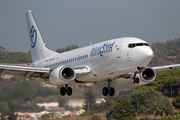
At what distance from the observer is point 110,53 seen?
2667 cm

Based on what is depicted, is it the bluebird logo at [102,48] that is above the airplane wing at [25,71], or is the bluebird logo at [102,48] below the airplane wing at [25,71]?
above

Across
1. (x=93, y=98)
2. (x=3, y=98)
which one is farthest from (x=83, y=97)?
(x=3, y=98)

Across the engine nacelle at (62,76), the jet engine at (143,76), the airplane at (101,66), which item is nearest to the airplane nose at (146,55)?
the airplane at (101,66)

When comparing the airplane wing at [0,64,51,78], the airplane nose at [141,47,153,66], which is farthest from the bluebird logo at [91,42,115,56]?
the airplane wing at [0,64,51,78]

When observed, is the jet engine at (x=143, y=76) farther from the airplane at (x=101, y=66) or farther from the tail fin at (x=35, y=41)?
the tail fin at (x=35, y=41)

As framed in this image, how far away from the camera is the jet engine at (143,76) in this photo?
83.5 ft

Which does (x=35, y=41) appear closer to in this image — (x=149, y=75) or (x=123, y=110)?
(x=149, y=75)

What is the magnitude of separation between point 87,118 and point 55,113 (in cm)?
1014

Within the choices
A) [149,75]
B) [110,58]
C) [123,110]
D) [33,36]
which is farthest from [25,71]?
[123,110]

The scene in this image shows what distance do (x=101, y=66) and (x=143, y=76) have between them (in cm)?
373

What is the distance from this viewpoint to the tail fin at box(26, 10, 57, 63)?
1563 inches

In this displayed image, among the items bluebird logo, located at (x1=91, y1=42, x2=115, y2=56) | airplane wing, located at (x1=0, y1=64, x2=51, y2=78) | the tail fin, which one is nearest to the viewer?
bluebird logo, located at (x1=91, y1=42, x2=115, y2=56)

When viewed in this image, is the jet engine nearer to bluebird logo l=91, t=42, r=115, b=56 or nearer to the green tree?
bluebird logo l=91, t=42, r=115, b=56

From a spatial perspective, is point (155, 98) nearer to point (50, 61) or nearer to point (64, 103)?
point (64, 103)
